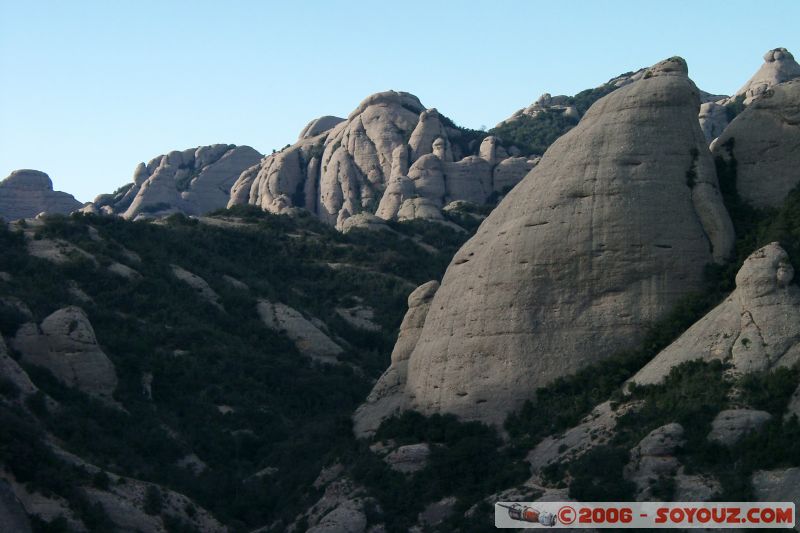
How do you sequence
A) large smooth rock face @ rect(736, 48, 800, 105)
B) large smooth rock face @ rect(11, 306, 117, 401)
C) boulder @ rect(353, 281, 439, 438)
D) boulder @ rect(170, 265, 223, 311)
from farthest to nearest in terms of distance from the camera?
large smooth rock face @ rect(736, 48, 800, 105), boulder @ rect(170, 265, 223, 311), large smooth rock face @ rect(11, 306, 117, 401), boulder @ rect(353, 281, 439, 438)

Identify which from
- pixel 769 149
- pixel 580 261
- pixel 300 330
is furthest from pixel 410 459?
pixel 300 330

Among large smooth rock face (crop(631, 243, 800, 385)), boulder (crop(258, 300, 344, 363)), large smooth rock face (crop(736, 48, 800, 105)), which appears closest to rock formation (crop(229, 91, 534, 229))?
large smooth rock face (crop(736, 48, 800, 105))

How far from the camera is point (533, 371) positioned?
49.1m

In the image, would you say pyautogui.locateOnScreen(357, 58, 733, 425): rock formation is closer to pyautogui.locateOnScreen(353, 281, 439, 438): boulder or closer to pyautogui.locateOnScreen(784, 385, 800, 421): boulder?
pyautogui.locateOnScreen(353, 281, 439, 438): boulder

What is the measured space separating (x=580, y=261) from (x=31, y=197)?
4198 inches

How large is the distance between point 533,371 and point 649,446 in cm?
810

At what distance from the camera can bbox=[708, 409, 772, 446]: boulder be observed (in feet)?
134

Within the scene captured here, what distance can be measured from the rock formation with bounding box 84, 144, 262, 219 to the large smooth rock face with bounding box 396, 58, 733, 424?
9189 cm

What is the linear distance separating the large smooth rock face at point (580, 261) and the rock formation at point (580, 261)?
0.04 meters

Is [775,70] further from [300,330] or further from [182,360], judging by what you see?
[182,360]

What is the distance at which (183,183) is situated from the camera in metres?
157

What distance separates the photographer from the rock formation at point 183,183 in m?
147

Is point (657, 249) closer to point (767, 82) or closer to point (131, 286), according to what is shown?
point (131, 286)

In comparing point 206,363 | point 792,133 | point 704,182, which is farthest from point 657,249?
point 206,363
